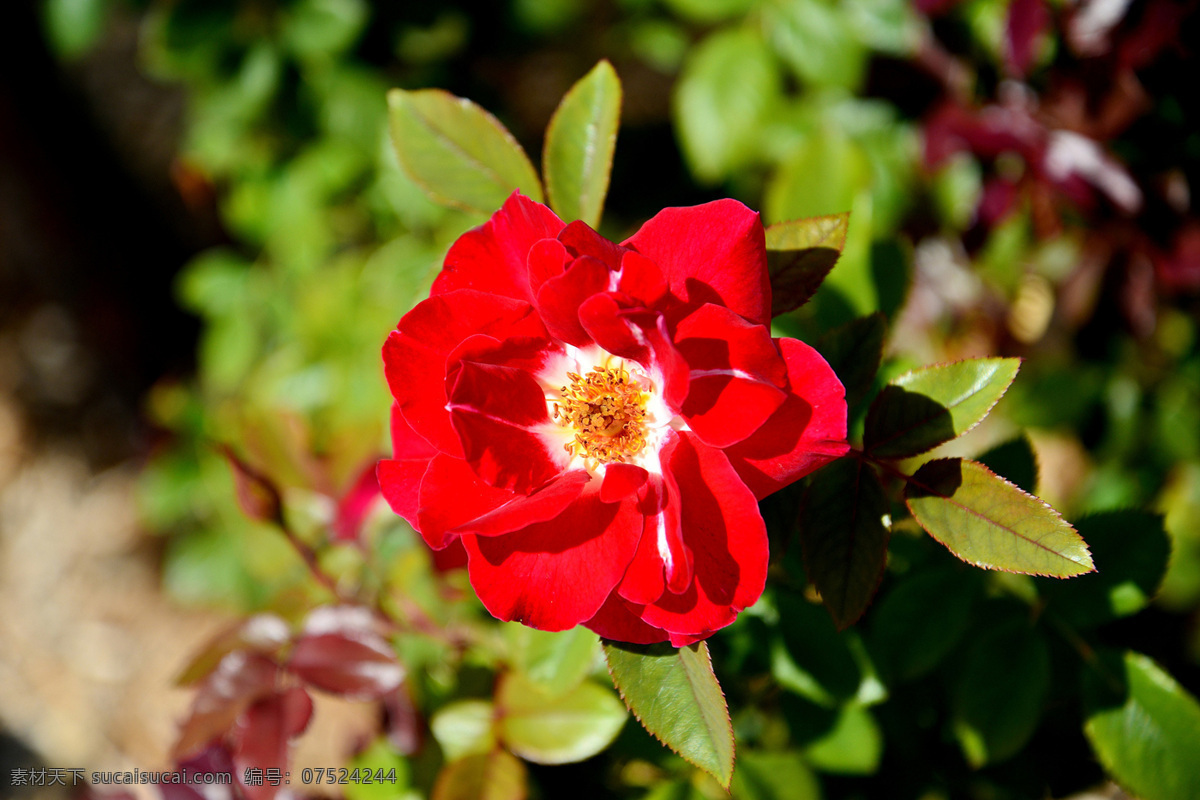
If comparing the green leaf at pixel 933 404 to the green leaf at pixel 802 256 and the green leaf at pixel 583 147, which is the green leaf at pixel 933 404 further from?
the green leaf at pixel 583 147

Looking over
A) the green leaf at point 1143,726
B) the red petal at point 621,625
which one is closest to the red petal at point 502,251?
the red petal at point 621,625

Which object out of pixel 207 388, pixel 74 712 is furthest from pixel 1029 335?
pixel 74 712

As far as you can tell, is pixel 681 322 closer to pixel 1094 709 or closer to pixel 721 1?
pixel 1094 709

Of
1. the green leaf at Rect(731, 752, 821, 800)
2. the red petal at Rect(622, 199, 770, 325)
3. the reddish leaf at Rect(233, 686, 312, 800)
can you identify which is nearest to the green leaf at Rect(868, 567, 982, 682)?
the green leaf at Rect(731, 752, 821, 800)

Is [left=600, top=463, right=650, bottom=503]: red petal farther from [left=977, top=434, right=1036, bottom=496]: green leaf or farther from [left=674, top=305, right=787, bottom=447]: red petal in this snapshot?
[left=977, top=434, right=1036, bottom=496]: green leaf

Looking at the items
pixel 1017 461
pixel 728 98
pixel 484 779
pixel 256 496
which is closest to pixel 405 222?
pixel 728 98
